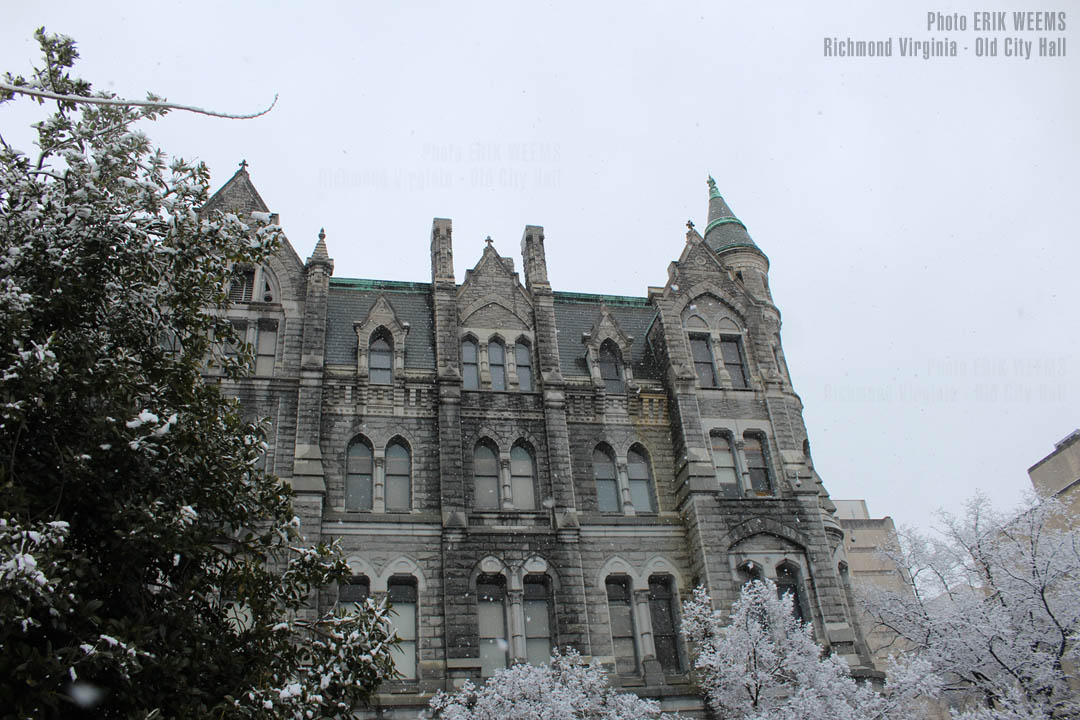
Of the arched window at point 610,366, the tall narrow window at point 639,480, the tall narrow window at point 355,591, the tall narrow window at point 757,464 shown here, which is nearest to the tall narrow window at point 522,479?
the tall narrow window at point 639,480

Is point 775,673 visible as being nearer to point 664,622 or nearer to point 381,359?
point 664,622

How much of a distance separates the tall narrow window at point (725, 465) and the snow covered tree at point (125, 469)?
13.5 metres

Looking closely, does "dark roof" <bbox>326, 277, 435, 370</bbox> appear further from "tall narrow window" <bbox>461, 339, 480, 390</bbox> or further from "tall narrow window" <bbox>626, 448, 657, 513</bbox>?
"tall narrow window" <bbox>626, 448, 657, 513</bbox>

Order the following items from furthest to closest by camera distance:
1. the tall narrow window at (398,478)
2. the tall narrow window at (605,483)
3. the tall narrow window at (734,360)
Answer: the tall narrow window at (734,360) < the tall narrow window at (605,483) < the tall narrow window at (398,478)

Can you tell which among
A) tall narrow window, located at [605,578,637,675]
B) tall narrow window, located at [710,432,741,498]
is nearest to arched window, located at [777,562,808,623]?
tall narrow window, located at [710,432,741,498]

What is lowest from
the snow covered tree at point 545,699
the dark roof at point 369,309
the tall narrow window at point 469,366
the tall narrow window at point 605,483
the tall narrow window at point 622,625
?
the snow covered tree at point 545,699

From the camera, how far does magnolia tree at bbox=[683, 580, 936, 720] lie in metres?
18.1

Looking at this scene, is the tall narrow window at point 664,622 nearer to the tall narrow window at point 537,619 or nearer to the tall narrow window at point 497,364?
the tall narrow window at point 537,619

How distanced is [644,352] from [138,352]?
17268 millimetres

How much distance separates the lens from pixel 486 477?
23312 millimetres

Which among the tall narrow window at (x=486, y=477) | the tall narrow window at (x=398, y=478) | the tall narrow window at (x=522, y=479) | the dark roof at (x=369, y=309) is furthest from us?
the dark roof at (x=369, y=309)

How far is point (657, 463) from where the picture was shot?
24453mm

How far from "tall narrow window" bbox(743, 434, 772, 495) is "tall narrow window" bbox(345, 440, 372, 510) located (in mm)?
10139

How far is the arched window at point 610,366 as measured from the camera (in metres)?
25.7
